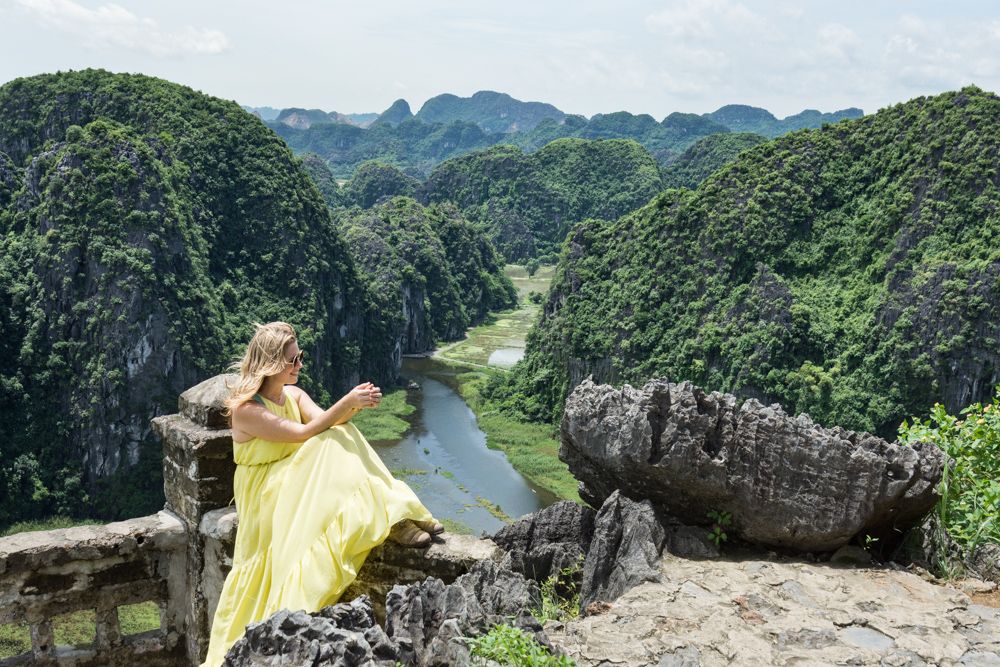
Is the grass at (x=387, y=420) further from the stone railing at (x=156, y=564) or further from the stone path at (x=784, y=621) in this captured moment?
the stone path at (x=784, y=621)

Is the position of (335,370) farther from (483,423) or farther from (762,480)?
(762,480)

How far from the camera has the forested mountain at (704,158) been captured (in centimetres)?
13975

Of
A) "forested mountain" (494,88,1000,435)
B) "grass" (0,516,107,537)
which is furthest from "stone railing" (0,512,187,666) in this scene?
"forested mountain" (494,88,1000,435)

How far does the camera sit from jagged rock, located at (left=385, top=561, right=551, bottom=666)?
330 centimetres

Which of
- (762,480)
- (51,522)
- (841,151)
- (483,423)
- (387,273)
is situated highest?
(841,151)

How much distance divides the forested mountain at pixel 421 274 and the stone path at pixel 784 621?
211 feet

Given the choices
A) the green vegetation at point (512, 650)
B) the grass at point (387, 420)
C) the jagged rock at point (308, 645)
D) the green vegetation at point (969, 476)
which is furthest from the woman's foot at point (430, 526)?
the grass at point (387, 420)

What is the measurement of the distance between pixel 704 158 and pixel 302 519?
14692 centimetres

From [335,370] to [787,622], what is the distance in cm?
6231

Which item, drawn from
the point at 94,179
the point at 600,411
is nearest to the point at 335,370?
the point at 94,179

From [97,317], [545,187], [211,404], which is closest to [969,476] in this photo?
[211,404]

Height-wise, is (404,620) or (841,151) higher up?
(841,151)

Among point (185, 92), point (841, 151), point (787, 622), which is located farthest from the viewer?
point (185, 92)

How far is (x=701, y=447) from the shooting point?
15.9 ft
